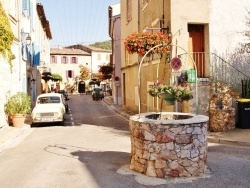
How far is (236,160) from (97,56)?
62436 millimetres

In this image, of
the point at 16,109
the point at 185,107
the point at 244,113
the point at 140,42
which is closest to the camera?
the point at 140,42

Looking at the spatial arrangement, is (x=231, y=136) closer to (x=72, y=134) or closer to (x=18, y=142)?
(x=72, y=134)

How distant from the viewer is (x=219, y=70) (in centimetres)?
1447

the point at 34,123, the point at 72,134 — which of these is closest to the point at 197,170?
the point at 72,134

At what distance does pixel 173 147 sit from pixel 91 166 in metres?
2.34

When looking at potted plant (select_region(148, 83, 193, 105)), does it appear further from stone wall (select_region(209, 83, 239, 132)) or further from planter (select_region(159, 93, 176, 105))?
stone wall (select_region(209, 83, 239, 132))

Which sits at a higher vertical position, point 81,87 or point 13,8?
point 13,8

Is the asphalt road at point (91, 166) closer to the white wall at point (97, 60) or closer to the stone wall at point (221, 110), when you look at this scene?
the stone wall at point (221, 110)

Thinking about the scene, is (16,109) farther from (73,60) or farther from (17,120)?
(73,60)

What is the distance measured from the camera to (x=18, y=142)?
12648mm

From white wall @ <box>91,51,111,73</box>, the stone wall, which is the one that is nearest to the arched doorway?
white wall @ <box>91,51,111,73</box>

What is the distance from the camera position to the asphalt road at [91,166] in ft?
23.1

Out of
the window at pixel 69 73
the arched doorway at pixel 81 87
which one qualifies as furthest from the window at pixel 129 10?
the window at pixel 69 73

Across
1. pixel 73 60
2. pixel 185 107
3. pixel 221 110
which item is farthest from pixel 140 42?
→ pixel 73 60
